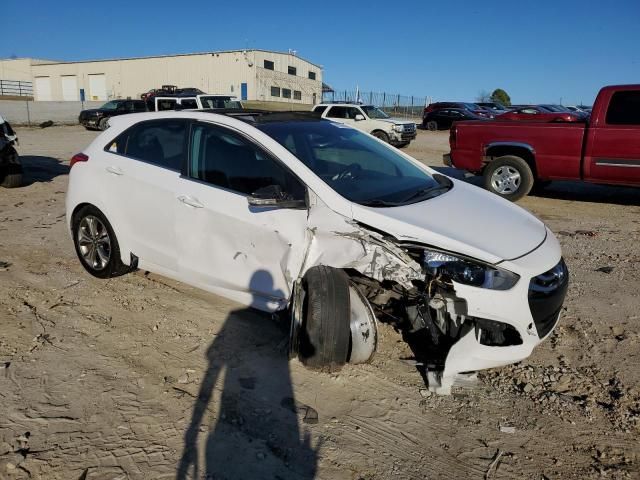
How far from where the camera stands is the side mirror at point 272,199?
10.9 feet

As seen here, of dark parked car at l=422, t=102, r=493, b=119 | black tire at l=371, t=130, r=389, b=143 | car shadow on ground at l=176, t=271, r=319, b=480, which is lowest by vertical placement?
car shadow on ground at l=176, t=271, r=319, b=480

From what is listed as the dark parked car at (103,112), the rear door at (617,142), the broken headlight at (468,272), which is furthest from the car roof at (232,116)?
the dark parked car at (103,112)

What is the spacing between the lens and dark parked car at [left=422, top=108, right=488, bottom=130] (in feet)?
101

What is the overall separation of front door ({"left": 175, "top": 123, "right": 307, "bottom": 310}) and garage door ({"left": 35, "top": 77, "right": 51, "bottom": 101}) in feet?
223

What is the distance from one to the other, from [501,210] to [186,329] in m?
2.49

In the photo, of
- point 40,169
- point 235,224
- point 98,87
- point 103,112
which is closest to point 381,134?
point 40,169

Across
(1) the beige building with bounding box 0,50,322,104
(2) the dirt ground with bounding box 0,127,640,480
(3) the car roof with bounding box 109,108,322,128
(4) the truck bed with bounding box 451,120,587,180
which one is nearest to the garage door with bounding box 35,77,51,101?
(1) the beige building with bounding box 0,50,322,104

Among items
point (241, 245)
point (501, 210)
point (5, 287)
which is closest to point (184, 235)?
point (241, 245)

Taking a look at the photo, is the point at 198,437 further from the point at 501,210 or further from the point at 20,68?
the point at 20,68

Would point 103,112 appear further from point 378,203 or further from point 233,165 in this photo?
point 378,203

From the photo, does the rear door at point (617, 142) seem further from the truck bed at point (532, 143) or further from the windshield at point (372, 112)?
the windshield at point (372, 112)

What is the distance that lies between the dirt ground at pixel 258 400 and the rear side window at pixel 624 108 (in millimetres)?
4544

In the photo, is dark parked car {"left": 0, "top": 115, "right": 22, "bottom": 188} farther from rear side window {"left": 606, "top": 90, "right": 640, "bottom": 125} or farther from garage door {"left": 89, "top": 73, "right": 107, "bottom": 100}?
garage door {"left": 89, "top": 73, "right": 107, "bottom": 100}

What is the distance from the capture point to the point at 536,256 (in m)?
3.23
